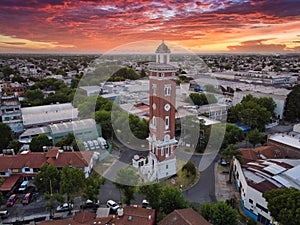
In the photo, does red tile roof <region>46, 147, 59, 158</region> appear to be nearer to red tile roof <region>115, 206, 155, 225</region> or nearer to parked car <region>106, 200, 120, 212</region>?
parked car <region>106, 200, 120, 212</region>

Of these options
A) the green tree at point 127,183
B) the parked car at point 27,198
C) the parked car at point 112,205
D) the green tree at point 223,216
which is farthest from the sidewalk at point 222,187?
the parked car at point 27,198

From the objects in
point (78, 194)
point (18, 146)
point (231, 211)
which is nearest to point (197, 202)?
point (231, 211)

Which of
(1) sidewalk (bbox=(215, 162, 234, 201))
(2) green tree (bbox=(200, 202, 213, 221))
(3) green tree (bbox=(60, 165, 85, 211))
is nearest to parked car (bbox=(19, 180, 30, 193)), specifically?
(3) green tree (bbox=(60, 165, 85, 211))

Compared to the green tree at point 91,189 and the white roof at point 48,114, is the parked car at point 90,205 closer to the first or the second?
the green tree at point 91,189

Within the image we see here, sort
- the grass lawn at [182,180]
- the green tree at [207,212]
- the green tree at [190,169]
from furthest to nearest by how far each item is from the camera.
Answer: the green tree at [190,169]
the grass lawn at [182,180]
the green tree at [207,212]

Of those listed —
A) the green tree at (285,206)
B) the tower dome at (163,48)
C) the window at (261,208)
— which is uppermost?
the tower dome at (163,48)

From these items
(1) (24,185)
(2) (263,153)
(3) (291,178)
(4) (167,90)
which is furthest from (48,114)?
(3) (291,178)
